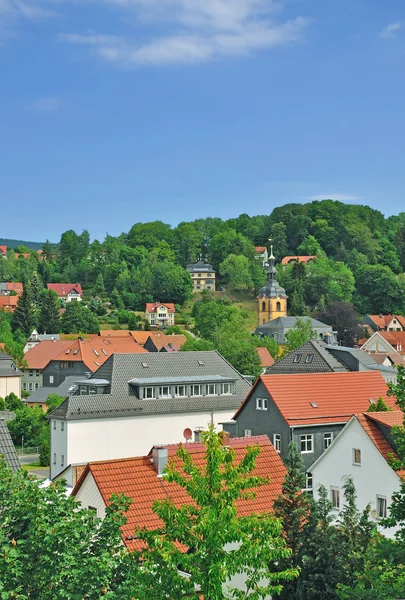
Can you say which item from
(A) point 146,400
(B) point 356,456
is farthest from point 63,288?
(B) point 356,456

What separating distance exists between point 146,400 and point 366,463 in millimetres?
20046

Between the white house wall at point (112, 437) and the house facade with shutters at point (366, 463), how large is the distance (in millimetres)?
16790

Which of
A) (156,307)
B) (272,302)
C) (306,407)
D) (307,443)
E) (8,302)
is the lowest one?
(307,443)

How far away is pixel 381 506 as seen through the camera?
27359 mm

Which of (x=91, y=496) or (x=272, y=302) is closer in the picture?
(x=91, y=496)

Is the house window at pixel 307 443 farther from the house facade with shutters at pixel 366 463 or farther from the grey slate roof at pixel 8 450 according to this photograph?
the grey slate roof at pixel 8 450

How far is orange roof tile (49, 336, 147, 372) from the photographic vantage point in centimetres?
8394

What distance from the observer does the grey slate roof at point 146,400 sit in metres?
43.8

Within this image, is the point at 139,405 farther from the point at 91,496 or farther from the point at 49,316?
the point at 49,316

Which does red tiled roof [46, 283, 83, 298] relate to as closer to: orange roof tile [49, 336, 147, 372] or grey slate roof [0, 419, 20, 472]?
orange roof tile [49, 336, 147, 372]

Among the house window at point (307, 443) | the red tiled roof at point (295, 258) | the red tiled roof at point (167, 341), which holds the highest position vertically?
the red tiled roof at point (295, 258)

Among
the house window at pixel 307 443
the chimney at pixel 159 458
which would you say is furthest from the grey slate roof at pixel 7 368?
the chimney at pixel 159 458

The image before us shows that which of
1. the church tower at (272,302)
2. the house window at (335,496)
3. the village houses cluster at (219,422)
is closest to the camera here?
the village houses cluster at (219,422)

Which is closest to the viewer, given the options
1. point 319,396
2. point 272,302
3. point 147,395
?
point 319,396
